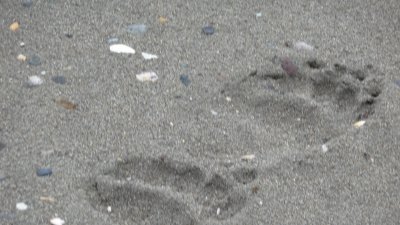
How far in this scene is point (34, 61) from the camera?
3357 mm

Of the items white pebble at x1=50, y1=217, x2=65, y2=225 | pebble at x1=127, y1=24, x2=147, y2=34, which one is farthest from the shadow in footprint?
pebble at x1=127, y1=24, x2=147, y2=34

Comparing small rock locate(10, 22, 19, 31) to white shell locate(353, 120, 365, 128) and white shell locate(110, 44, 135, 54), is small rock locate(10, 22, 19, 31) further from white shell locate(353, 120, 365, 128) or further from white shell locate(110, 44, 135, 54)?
white shell locate(353, 120, 365, 128)

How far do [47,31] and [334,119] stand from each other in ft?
3.27

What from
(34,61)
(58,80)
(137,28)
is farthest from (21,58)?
(137,28)

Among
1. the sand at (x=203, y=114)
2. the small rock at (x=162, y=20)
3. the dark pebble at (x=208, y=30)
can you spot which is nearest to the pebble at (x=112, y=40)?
the sand at (x=203, y=114)

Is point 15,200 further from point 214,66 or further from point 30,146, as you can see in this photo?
point 214,66

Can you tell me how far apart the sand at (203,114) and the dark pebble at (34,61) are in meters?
0.01

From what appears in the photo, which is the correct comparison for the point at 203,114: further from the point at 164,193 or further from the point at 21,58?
the point at 21,58

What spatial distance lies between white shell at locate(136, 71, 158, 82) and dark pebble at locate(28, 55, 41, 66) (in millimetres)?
316

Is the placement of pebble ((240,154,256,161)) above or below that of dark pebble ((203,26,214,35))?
below

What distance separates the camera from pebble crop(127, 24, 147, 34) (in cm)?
356

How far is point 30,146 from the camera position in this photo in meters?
3.01

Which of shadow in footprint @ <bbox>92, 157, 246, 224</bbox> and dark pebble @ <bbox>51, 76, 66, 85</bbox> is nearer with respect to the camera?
shadow in footprint @ <bbox>92, 157, 246, 224</bbox>

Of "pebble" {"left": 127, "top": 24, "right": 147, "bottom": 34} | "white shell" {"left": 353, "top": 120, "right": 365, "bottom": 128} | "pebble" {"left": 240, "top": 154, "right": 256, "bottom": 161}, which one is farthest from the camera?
"pebble" {"left": 127, "top": 24, "right": 147, "bottom": 34}
